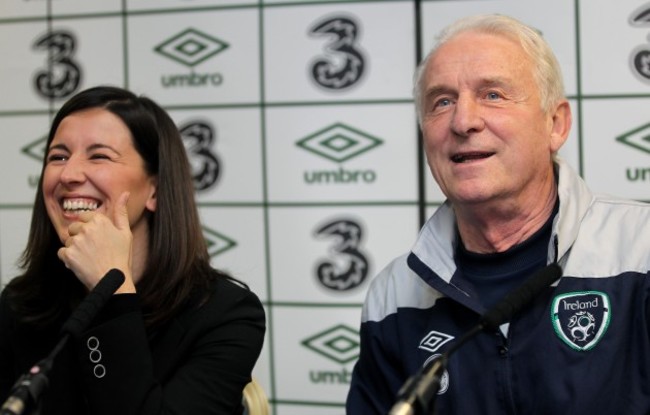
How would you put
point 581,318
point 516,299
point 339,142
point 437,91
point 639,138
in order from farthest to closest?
point 339,142
point 639,138
point 437,91
point 581,318
point 516,299

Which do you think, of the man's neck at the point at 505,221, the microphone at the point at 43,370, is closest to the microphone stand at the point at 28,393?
the microphone at the point at 43,370

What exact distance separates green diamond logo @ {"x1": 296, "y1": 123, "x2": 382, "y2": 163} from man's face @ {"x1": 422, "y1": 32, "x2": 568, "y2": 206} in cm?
91

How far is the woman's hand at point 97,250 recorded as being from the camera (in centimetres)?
149

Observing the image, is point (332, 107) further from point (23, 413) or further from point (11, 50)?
point (23, 413)

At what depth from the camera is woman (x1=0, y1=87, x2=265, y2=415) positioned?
1452mm

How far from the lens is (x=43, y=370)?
991 millimetres

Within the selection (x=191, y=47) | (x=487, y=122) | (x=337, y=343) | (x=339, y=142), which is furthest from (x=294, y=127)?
(x=487, y=122)

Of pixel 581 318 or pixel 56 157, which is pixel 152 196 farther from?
pixel 581 318

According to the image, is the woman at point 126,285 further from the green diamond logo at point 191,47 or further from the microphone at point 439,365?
the green diamond logo at point 191,47

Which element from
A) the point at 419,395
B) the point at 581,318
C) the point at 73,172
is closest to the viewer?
the point at 419,395

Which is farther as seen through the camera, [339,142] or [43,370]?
[339,142]

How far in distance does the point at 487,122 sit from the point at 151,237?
0.78 meters

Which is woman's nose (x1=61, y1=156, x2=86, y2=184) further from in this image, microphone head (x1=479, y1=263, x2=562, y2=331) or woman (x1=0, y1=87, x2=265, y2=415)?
microphone head (x1=479, y1=263, x2=562, y2=331)

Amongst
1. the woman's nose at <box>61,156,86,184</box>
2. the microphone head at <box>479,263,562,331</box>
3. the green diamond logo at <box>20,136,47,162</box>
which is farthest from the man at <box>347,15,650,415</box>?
the green diamond logo at <box>20,136,47,162</box>
